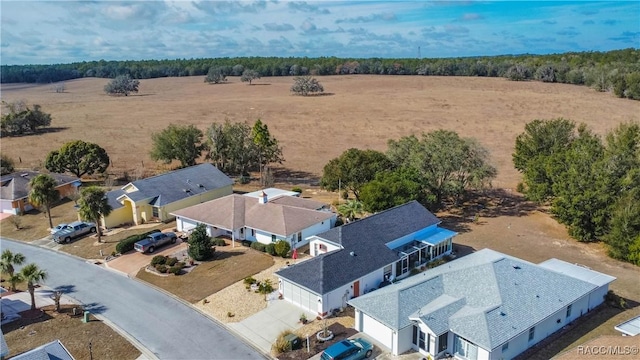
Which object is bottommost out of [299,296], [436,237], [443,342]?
[443,342]

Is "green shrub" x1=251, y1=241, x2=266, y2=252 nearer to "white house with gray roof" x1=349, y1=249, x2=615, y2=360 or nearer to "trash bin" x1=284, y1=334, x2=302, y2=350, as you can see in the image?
"white house with gray roof" x1=349, y1=249, x2=615, y2=360

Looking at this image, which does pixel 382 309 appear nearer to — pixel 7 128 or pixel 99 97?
pixel 7 128

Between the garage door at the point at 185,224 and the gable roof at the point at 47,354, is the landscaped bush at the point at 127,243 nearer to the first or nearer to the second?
the garage door at the point at 185,224

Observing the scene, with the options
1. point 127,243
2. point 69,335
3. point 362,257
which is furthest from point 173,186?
point 362,257

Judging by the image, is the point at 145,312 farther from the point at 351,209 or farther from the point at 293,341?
the point at 351,209

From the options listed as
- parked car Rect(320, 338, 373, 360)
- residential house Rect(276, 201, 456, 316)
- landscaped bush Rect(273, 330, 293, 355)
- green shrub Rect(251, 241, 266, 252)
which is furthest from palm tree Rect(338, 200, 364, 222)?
landscaped bush Rect(273, 330, 293, 355)

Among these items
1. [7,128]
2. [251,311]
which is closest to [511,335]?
[251,311]
